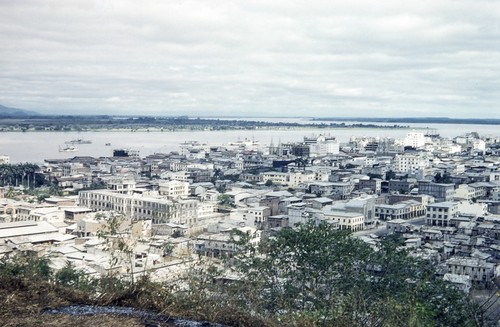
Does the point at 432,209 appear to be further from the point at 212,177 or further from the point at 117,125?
the point at 117,125

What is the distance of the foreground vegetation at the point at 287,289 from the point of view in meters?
1.85

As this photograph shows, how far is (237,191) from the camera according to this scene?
12789 millimetres

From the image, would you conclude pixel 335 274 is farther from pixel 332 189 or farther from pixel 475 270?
pixel 332 189

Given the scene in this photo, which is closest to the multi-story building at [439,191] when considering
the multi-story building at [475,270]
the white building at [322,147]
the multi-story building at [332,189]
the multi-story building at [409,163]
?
the multi-story building at [332,189]

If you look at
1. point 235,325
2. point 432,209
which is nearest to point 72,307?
point 235,325

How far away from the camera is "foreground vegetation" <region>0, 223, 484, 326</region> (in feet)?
6.07

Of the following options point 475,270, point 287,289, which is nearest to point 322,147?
point 475,270

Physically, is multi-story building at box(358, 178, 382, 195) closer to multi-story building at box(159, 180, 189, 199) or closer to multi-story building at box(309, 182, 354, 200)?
multi-story building at box(309, 182, 354, 200)

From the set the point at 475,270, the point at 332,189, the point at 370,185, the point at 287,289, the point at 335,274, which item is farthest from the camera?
the point at 370,185

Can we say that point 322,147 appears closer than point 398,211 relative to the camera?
No

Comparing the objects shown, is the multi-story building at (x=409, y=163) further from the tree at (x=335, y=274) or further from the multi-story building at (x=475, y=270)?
the tree at (x=335, y=274)

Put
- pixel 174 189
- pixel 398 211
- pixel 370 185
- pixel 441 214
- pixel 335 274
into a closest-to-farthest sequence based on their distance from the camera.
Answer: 1. pixel 335 274
2. pixel 441 214
3. pixel 398 211
4. pixel 174 189
5. pixel 370 185

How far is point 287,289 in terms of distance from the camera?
3.18 metres

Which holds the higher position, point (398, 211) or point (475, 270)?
point (475, 270)
